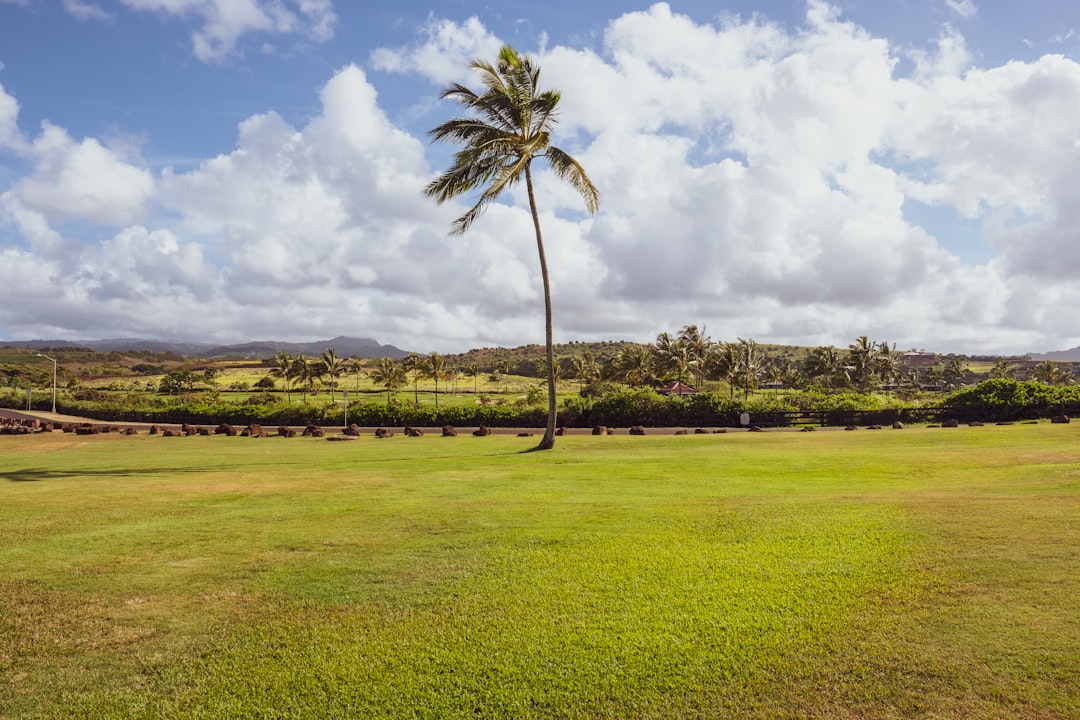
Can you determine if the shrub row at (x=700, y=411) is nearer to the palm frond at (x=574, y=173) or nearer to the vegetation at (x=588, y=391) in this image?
the vegetation at (x=588, y=391)

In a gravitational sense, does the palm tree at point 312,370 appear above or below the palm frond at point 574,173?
below

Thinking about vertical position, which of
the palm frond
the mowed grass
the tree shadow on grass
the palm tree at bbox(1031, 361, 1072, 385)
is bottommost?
the tree shadow on grass

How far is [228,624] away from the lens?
22.4ft

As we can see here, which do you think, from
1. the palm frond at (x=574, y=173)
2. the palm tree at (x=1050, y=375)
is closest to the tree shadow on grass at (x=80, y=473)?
the palm frond at (x=574, y=173)

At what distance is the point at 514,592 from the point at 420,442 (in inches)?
1028

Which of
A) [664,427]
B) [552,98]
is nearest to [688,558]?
[552,98]

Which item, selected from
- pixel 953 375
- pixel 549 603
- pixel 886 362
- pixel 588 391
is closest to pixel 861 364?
pixel 886 362

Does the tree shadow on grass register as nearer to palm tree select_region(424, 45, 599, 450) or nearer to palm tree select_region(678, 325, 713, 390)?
palm tree select_region(424, 45, 599, 450)

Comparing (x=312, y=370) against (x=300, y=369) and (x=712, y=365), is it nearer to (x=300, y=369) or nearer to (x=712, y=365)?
(x=300, y=369)

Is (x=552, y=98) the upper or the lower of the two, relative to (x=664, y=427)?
upper

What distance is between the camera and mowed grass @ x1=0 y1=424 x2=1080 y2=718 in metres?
5.48

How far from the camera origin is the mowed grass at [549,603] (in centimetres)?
548

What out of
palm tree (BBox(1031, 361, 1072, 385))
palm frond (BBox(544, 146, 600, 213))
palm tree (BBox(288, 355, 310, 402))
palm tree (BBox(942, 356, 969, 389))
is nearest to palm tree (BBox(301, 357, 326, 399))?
palm tree (BBox(288, 355, 310, 402))

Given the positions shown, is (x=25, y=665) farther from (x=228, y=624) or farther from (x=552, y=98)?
(x=552, y=98)
